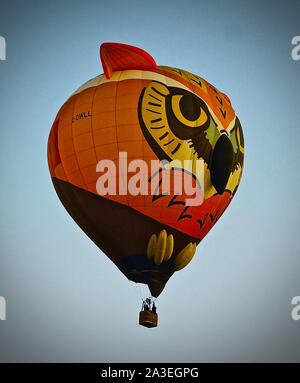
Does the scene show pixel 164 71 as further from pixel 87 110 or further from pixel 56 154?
pixel 56 154

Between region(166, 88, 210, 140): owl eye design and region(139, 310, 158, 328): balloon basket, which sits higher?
region(166, 88, 210, 140): owl eye design

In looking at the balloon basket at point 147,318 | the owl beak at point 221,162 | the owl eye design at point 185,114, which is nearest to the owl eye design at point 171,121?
the owl eye design at point 185,114

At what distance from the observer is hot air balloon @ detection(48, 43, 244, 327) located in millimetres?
11773

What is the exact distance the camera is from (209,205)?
1244 centimetres

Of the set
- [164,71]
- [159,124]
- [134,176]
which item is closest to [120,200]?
[134,176]

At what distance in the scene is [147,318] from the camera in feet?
39.1

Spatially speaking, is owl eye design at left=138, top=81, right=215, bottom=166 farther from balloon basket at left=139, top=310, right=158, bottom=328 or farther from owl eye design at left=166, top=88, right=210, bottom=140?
balloon basket at left=139, top=310, right=158, bottom=328

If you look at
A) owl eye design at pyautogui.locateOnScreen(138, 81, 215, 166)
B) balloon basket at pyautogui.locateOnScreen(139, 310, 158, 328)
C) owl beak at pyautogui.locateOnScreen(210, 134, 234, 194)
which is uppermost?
owl eye design at pyautogui.locateOnScreen(138, 81, 215, 166)

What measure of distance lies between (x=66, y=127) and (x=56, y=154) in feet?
2.03

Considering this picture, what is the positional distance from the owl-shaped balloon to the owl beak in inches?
0.8

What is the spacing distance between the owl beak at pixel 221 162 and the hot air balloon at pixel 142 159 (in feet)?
0.07

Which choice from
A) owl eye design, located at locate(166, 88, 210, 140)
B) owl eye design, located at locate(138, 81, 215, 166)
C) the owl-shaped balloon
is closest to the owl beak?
the owl-shaped balloon

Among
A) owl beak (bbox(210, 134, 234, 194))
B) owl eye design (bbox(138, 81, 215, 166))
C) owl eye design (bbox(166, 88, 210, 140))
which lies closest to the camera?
owl eye design (bbox(138, 81, 215, 166))

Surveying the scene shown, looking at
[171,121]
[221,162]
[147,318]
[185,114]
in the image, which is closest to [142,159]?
[171,121]
